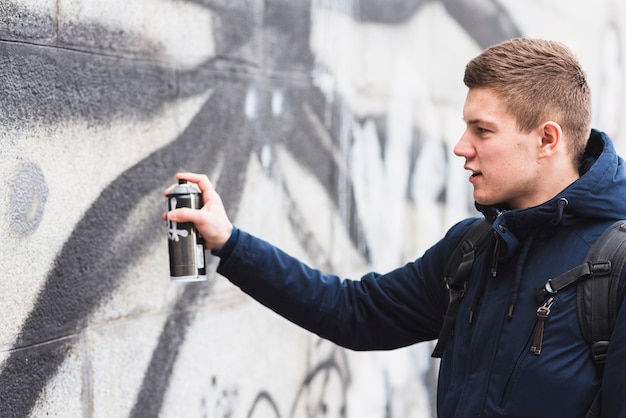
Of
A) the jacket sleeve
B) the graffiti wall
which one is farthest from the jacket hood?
the graffiti wall

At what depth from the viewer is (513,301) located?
96.5 inches

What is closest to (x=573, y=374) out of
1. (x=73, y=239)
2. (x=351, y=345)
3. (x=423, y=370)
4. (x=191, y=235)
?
(x=351, y=345)

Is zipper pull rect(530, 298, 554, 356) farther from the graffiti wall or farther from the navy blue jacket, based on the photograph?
the graffiti wall

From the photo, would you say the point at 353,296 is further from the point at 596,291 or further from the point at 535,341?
the point at 596,291

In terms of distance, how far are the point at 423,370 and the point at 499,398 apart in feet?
11.3

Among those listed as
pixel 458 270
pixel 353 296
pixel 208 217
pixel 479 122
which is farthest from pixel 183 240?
pixel 479 122

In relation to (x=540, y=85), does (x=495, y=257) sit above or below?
below

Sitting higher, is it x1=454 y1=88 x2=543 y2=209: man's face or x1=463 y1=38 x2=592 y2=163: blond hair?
x1=463 y1=38 x2=592 y2=163: blond hair

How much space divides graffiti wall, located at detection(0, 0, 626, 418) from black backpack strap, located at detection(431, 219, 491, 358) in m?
1.23

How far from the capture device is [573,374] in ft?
7.54

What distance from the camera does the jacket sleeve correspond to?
9.34 ft

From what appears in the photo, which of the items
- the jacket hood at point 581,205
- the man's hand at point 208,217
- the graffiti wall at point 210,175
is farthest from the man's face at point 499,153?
the graffiti wall at point 210,175

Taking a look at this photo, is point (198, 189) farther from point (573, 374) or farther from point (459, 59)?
point (459, 59)

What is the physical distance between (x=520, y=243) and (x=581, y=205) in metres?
0.20
